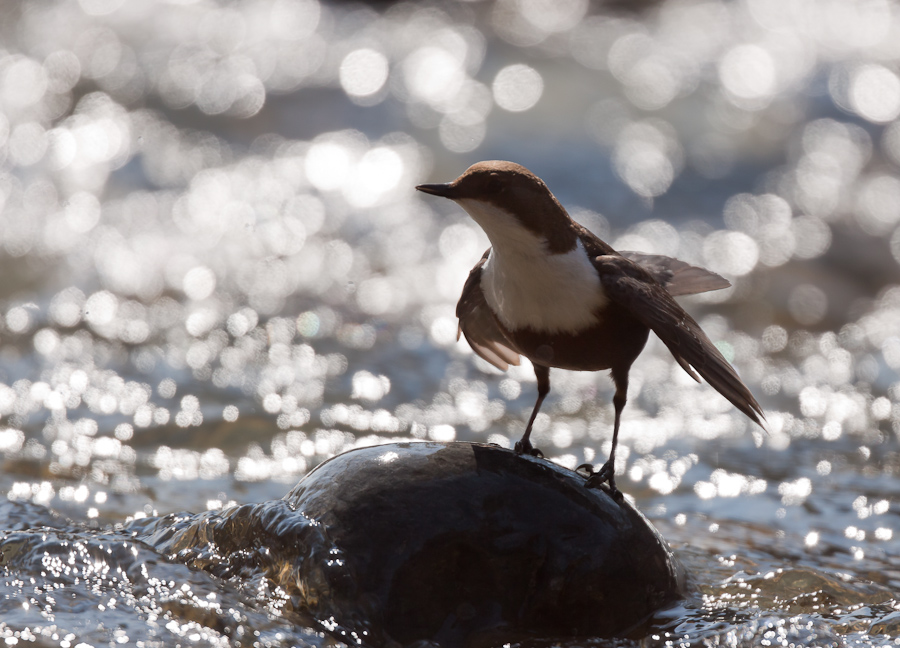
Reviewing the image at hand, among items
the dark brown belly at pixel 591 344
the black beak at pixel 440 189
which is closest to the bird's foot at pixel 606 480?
the dark brown belly at pixel 591 344

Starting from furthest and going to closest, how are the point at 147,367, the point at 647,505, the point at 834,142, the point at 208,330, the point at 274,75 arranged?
the point at 274,75 < the point at 834,142 < the point at 208,330 < the point at 147,367 < the point at 647,505

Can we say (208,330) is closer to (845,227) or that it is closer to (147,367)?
(147,367)

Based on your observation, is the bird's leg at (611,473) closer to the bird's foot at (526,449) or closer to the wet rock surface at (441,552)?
the wet rock surface at (441,552)

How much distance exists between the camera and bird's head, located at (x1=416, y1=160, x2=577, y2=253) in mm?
3488

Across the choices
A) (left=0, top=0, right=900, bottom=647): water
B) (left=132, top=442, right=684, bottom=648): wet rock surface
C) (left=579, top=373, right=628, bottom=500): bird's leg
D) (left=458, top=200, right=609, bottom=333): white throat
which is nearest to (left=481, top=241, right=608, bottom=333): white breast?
(left=458, top=200, right=609, bottom=333): white throat

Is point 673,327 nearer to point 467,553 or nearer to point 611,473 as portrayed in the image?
point 611,473

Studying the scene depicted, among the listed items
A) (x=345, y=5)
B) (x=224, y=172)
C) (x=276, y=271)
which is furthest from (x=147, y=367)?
(x=345, y=5)

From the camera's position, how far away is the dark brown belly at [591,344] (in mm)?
3666

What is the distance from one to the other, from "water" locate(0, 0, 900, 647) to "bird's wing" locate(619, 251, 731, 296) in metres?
1.22

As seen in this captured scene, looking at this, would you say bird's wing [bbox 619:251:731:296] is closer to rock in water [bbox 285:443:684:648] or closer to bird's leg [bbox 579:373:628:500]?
bird's leg [bbox 579:373:628:500]

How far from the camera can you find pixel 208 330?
25.3 ft

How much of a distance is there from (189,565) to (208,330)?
13.9 ft

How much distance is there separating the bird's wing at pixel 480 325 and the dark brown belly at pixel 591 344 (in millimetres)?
215

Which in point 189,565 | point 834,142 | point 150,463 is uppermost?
point 834,142
